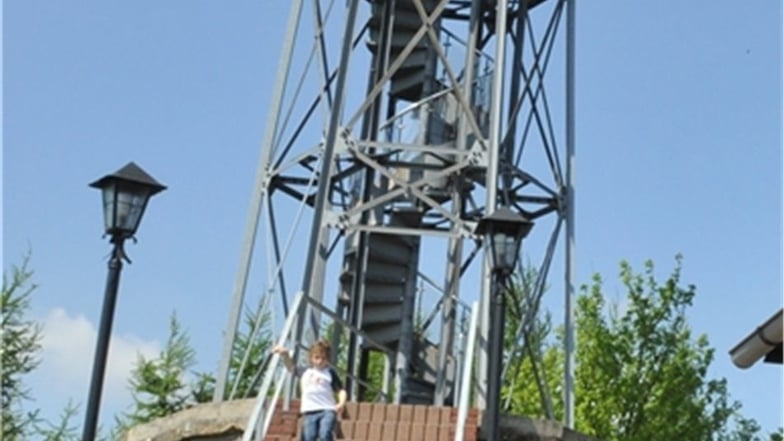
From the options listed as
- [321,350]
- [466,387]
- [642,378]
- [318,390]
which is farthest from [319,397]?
[642,378]

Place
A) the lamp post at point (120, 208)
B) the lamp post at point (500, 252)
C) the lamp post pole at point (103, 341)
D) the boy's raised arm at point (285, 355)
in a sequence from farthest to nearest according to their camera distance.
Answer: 1. the boy's raised arm at point (285, 355)
2. the lamp post at point (500, 252)
3. the lamp post at point (120, 208)
4. the lamp post pole at point (103, 341)

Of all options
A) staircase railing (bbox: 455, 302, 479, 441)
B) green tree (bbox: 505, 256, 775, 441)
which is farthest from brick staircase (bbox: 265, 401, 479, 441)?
green tree (bbox: 505, 256, 775, 441)

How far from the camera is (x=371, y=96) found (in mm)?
12664

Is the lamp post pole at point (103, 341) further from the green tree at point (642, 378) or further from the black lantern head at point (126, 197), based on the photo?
the green tree at point (642, 378)

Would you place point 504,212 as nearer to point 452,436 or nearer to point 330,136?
point 452,436

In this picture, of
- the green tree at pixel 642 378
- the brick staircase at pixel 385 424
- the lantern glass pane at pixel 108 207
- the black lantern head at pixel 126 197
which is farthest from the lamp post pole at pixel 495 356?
the green tree at pixel 642 378

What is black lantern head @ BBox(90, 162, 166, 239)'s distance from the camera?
8031 millimetres

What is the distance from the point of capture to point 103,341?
7.80 m

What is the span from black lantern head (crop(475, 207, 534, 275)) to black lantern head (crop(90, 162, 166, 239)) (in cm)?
223

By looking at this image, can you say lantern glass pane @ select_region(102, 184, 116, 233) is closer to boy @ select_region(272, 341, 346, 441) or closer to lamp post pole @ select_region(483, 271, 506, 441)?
boy @ select_region(272, 341, 346, 441)

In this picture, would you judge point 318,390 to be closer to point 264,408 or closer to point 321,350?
point 321,350

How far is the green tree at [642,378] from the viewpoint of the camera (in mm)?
17719

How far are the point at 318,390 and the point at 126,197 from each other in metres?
1.83

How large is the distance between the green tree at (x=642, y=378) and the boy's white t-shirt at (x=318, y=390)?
8.28 metres
